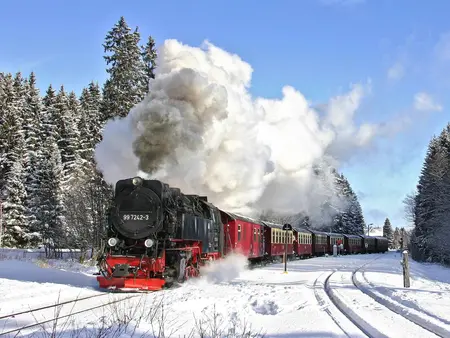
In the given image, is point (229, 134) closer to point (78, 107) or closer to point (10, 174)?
point (10, 174)

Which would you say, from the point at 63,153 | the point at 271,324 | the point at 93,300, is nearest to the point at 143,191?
the point at 93,300

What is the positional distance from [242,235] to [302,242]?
622 inches

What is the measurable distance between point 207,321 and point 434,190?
43069 millimetres

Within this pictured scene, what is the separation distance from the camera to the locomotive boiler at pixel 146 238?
38.9 ft

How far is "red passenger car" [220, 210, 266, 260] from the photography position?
18522mm

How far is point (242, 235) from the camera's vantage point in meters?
20.3

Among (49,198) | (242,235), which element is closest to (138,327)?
(242,235)

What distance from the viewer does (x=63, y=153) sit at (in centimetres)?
4775

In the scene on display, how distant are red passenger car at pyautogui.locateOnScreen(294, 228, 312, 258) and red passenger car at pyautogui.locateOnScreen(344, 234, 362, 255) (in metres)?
13.1

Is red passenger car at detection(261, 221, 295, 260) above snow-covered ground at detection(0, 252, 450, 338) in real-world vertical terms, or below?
above

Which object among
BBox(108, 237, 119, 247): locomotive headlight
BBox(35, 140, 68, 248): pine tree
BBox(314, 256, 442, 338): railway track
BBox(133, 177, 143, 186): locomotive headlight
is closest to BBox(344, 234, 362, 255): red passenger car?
BBox(35, 140, 68, 248): pine tree

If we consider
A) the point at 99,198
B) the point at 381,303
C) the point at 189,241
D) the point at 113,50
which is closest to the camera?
the point at 381,303

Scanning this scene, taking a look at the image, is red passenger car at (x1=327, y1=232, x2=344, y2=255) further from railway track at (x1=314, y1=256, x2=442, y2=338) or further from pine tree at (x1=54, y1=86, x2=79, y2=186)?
railway track at (x1=314, y1=256, x2=442, y2=338)

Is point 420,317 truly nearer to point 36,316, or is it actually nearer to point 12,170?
point 36,316
